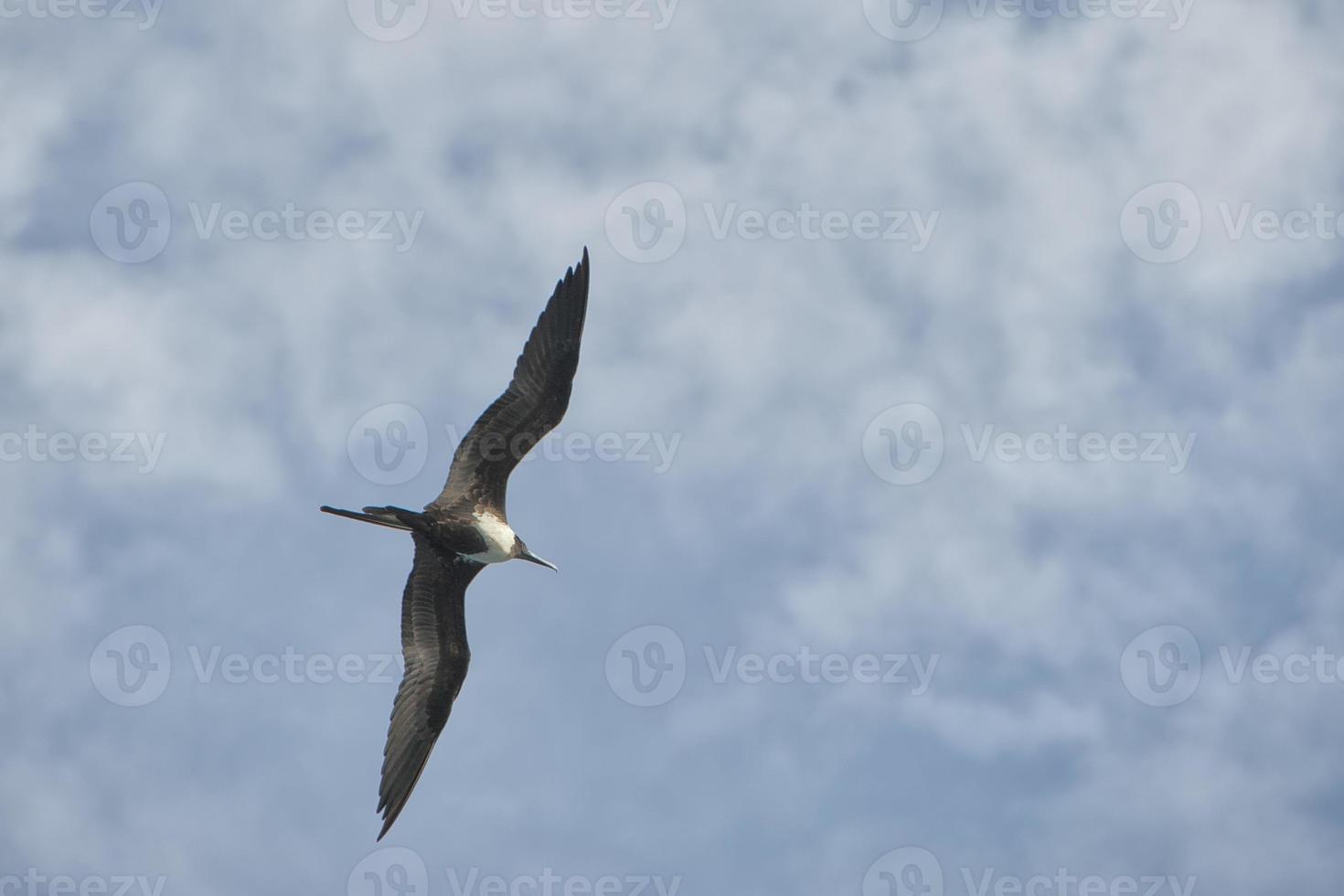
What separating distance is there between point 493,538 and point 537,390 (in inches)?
80.8

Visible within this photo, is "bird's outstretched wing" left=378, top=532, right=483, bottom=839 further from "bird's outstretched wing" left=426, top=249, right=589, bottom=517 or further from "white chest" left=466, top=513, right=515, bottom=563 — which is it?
"bird's outstretched wing" left=426, top=249, right=589, bottom=517

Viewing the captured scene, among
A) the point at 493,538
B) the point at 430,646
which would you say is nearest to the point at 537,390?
the point at 493,538

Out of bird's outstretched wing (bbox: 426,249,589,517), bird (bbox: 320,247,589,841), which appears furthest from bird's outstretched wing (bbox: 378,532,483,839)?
bird's outstretched wing (bbox: 426,249,589,517)

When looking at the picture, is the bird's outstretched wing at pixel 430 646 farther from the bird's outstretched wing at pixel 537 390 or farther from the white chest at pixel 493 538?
the bird's outstretched wing at pixel 537 390

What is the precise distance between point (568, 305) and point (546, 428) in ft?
5.43

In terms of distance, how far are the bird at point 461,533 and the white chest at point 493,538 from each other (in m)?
0.01

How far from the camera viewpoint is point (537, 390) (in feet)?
53.8

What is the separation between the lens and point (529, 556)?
17.4 metres

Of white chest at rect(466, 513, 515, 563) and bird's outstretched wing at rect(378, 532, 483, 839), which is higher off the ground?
white chest at rect(466, 513, 515, 563)

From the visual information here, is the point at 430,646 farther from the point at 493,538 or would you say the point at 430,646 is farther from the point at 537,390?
the point at 537,390

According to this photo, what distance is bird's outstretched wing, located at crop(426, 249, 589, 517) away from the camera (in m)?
16.4

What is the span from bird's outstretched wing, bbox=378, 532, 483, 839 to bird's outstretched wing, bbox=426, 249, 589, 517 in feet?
3.38

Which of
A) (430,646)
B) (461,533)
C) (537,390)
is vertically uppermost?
(537,390)

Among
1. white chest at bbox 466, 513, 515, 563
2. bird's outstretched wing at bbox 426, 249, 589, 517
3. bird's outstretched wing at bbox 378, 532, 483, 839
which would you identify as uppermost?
bird's outstretched wing at bbox 426, 249, 589, 517
